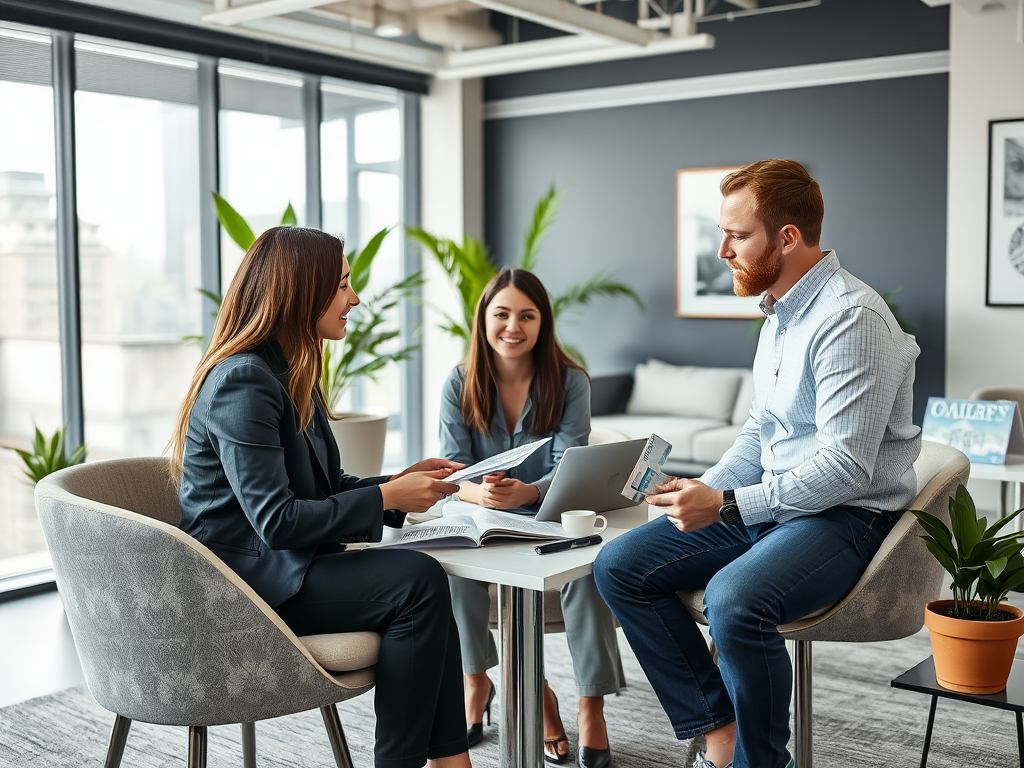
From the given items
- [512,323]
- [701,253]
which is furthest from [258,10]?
[701,253]

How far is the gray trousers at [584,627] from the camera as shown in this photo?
2.66 m

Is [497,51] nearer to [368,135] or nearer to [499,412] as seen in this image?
[368,135]

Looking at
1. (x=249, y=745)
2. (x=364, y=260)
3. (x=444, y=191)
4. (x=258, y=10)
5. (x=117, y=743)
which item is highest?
(x=258, y=10)

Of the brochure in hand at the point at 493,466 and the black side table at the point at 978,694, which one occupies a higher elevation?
the brochure in hand at the point at 493,466

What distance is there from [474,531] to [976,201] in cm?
438

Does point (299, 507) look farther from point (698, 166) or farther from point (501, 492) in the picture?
point (698, 166)

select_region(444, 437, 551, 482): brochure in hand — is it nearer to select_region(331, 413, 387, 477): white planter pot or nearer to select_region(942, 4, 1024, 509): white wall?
select_region(331, 413, 387, 477): white planter pot

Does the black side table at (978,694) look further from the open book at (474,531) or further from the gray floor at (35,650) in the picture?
the gray floor at (35,650)

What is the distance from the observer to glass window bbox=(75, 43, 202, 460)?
507 cm

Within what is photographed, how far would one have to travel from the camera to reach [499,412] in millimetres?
2850

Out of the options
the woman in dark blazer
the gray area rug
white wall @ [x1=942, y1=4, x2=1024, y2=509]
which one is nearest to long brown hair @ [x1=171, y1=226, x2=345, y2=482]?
the woman in dark blazer

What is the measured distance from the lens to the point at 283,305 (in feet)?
6.68

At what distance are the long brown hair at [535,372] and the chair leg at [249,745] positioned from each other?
3.05 feet

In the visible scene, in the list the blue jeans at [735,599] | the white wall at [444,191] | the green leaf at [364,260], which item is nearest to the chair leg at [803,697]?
the blue jeans at [735,599]
